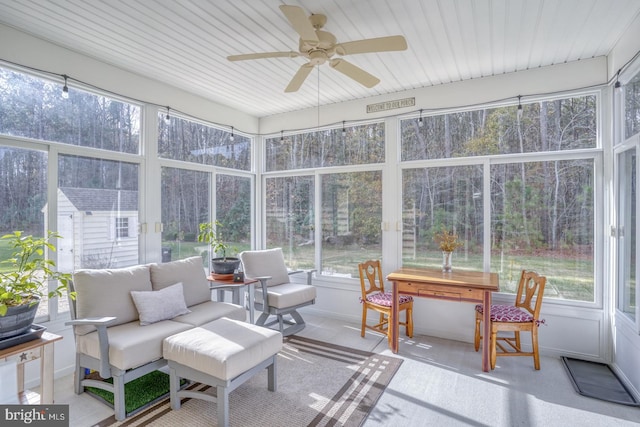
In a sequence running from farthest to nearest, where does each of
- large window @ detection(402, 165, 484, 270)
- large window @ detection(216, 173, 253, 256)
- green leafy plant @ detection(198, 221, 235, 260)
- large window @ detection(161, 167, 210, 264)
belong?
large window @ detection(216, 173, 253, 256)
green leafy plant @ detection(198, 221, 235, 260)
large window @ detection(161, 167, 210, 264)
large window @ detection(402, 165, 484, 270)

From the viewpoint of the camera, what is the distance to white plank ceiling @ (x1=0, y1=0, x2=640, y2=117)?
2361 millimetres

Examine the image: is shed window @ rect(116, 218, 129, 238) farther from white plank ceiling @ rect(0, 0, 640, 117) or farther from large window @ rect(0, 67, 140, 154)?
white plank ceiling @ rect(0, 0, 640, 117)

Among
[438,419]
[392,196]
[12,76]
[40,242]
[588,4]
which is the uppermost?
[588,4]

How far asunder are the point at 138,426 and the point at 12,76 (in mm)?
2891

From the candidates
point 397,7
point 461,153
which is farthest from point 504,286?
point 397,7

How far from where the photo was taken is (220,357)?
2154 mm

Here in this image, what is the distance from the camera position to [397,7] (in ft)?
7.77

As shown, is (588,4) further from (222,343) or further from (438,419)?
(222,343)

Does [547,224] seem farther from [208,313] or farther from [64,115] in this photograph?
[64,115]

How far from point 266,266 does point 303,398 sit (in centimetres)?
189

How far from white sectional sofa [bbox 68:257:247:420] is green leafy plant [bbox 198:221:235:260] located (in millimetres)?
693

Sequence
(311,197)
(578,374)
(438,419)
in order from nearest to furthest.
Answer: (438,419)
(578,374)
(311,197)

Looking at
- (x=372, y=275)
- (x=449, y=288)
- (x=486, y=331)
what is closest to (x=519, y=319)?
(x=486, y=331)

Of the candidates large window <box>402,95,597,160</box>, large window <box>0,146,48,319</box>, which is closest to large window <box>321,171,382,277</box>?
large window <box>402,95,597,160</box>
